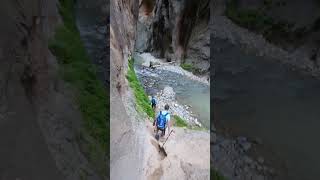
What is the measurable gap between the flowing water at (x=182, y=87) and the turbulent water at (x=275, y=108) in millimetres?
3112

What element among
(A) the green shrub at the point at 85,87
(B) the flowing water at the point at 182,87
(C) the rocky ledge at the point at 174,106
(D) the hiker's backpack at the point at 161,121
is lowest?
(B) the flowing water at the point at 182,87

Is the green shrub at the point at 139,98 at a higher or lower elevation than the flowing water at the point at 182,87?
higher

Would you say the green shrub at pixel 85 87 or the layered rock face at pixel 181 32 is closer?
the green shrub at pixel 85 87

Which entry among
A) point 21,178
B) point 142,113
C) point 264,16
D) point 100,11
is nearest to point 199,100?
point 264,16

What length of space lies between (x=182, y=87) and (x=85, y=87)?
1582cm

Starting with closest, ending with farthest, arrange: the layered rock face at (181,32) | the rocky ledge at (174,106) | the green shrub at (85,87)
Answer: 1. the green shrub at (85,87)
2. the rocky ledge at (174,106)
3. the layered rock face at (181,32)

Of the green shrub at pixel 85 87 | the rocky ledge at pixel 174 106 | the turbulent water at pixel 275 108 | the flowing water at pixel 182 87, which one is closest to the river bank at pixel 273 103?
the turbulent water at pixel 275 108

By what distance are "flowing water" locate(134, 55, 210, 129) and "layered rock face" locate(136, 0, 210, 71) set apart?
2981 mm

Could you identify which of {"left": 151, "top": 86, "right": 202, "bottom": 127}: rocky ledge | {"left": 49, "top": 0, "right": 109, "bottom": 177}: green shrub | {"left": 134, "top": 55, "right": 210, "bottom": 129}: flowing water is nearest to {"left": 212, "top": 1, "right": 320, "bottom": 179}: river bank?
{"left": 151, "top": 86, "right": 202, "bottom": 127}: rocky ledge

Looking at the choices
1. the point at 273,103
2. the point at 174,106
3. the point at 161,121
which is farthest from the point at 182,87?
the point at 161,121

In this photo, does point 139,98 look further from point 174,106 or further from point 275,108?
point 174,106

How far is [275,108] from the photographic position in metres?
10.9

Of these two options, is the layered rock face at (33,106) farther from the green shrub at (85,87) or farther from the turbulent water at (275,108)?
the turbulent water at (275,108)

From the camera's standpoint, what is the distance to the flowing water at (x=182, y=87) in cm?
1825
